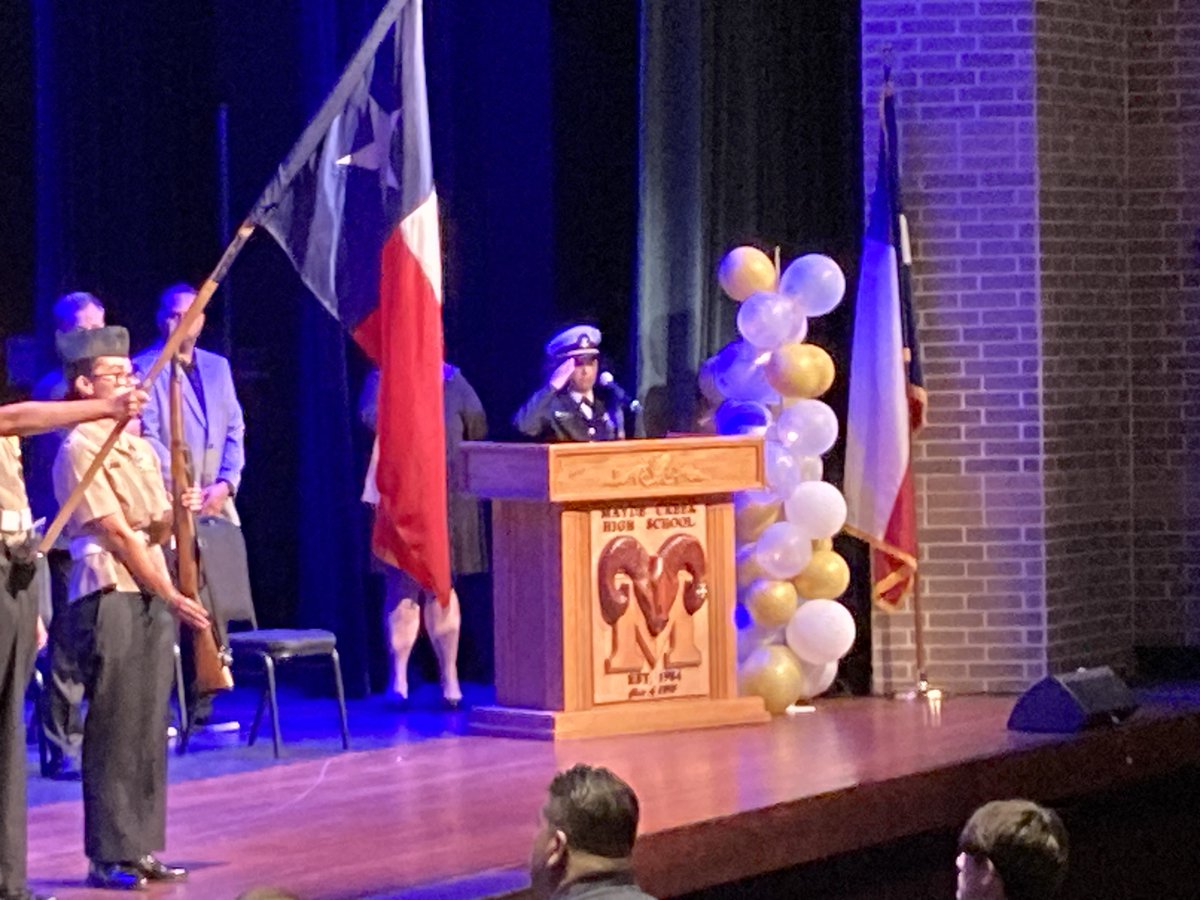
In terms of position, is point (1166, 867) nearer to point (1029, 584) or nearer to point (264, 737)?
point (1029, 584)

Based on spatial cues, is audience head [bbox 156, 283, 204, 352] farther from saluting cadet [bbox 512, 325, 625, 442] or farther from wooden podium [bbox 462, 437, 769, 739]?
saluting cadet [bbox 512, 325, 625, 442]

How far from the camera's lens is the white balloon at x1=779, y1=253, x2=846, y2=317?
929 centimetres

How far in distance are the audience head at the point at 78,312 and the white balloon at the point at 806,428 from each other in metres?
2.53

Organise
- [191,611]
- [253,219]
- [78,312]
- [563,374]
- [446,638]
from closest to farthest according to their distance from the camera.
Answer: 1. [191,611]
2. [253,219]
3. [78,312]
4. [563,374]
5. [446,638]

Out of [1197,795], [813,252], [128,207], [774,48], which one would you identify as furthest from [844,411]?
[128,207]

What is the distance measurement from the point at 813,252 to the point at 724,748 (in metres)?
2.38

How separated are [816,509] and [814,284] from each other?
0.83 m

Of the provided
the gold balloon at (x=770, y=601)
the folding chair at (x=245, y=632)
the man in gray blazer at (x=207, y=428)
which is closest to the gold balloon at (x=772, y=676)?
the gold balloon at (x=770, y=601)

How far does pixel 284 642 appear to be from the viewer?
874cm

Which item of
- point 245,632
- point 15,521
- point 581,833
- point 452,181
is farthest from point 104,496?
point 452,181

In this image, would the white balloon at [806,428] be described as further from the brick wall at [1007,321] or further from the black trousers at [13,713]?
the black trousers at [13,713]

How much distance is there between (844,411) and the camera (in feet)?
33.4

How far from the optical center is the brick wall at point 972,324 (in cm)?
997

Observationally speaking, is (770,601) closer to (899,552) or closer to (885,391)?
(899,552)
